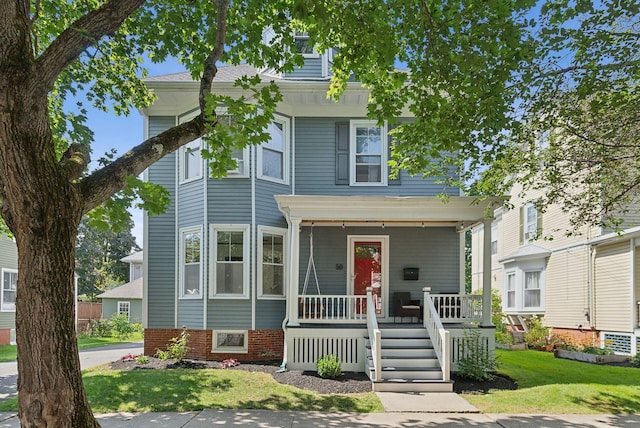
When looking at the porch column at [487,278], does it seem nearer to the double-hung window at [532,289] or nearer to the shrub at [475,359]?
the shrub at [475,359]

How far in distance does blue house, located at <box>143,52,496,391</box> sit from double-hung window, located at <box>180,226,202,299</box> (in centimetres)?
3

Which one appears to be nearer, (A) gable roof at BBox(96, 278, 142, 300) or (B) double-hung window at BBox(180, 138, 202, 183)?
(B) double-hung window at BBox(180, 138, 202, 183)

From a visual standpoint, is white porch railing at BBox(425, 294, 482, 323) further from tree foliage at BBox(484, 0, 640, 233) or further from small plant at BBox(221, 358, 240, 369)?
small plant at BBox(221, 358, 240, 369)

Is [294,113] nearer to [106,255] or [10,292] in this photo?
[10,292]

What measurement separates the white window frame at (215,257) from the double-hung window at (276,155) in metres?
→ 1.49

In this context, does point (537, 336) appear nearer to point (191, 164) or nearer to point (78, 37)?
point (191, 164)

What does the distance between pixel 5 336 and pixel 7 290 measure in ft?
5.68

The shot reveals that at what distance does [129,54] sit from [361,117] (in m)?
6.13

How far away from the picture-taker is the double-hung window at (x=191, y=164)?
12234 millimetres

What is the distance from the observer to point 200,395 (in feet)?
26.2

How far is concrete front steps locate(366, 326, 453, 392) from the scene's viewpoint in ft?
28.3

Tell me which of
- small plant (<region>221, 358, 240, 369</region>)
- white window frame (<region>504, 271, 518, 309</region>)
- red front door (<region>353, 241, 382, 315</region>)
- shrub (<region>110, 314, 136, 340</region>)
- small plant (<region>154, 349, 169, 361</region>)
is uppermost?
red front door (<region>353, 241, 382, 315</region>)

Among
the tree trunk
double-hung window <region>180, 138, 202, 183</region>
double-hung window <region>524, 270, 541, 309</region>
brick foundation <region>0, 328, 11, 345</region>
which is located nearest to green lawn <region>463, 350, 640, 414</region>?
the tree trunk

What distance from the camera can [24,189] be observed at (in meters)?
4.05
